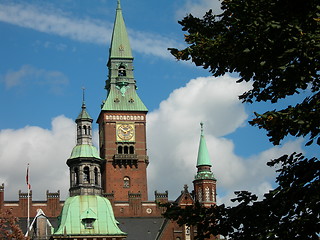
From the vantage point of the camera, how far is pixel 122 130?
4117 inches

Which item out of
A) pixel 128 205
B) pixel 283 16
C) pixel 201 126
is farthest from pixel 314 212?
pixel 128 205

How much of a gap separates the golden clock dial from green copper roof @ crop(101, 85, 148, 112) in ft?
8.21

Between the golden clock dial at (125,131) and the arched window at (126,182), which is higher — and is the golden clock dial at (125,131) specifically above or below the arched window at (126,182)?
above

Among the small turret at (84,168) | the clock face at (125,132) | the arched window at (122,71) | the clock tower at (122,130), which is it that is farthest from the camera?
the arched window at (122,71)

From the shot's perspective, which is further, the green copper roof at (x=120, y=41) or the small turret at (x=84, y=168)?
the green copper roof at (x=120, y=41)

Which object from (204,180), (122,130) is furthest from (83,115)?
(122,130)

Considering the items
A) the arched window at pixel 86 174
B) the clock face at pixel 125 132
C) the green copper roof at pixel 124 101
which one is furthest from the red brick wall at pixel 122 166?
the arched window at pixel 86 174

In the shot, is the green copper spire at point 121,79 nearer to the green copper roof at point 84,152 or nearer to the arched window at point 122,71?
the arched window at point 122,71

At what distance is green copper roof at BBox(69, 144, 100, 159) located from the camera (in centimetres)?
7512

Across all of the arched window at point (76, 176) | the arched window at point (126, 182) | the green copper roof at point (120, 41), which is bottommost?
the arched window at point (76, 176)

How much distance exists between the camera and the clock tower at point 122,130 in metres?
102

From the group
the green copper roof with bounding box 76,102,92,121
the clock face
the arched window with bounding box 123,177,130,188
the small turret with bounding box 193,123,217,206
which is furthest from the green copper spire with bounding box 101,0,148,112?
the green copper roof with bounding box 76,102,92,121

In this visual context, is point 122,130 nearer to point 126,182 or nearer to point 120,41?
point 126,182

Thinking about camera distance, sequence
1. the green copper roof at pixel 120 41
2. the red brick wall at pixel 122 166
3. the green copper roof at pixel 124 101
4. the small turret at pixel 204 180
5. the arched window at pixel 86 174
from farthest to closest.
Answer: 1. the green copper roof at pixel 120 41
2. the green copper roof at pixel 124 101
3. the red brick wall at pixel 122 166
4. the small turret at pixel 204 180
5. the arched window at pixel 86 174
